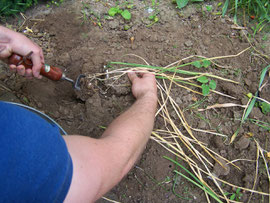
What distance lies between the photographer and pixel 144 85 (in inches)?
63.1

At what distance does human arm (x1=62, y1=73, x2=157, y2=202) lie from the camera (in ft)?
2.97

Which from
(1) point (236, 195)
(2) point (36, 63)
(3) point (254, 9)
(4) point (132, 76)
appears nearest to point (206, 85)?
(4) point (132, 76)

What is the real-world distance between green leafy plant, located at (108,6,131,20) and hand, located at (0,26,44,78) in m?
0.83

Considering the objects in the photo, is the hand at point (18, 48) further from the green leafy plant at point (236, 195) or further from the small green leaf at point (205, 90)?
the green leafy plant at point (236, 195)

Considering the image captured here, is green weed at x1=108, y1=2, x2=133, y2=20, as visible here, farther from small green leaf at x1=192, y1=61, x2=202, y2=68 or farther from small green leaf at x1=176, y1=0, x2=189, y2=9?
small green leaf at x1=192, y1=61, x2=202, y2=68

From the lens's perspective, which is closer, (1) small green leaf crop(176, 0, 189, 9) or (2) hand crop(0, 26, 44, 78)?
(2) hand crop(0, 26, 44, 78)

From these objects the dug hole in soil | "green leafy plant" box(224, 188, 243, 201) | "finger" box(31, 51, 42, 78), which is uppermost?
"finger" box(31, 51, 42, 78)

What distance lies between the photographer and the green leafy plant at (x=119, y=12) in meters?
1.92

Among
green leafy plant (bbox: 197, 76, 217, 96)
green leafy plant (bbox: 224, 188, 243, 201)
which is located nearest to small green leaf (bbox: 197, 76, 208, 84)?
green leafy plant (bbox: 197, 76, 217, 96)

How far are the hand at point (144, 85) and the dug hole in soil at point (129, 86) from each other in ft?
0.26

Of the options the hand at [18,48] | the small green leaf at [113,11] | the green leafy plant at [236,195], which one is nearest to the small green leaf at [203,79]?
the green leafy plant at [236,195]

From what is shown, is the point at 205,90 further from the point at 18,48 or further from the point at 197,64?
the point at 18,48

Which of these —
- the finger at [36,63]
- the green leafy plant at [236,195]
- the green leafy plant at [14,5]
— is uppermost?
the green leafy plant at [14,5]

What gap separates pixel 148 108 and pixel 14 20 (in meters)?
1.65
